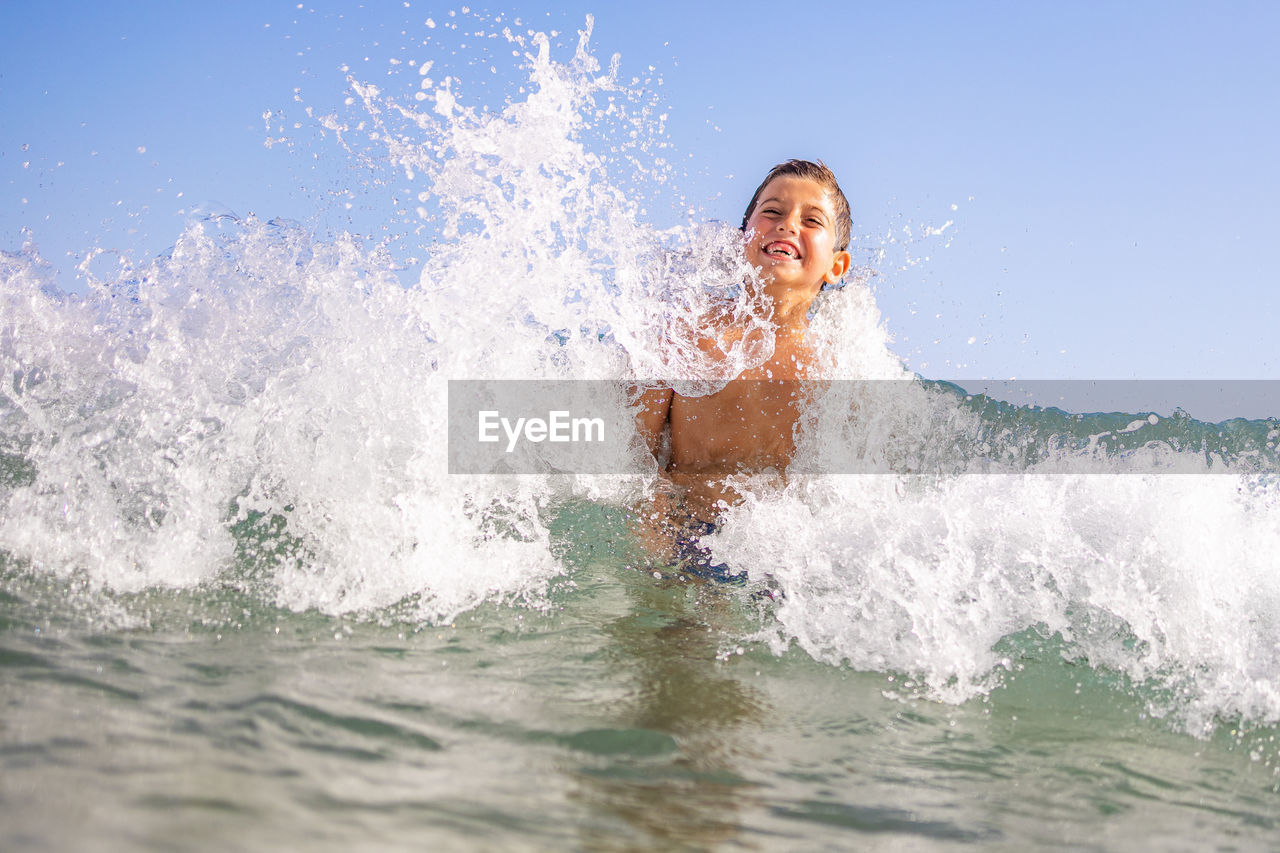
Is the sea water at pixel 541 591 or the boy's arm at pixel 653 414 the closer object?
the sea water at pixel 541 591

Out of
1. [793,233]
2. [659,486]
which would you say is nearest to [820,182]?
[793,233]

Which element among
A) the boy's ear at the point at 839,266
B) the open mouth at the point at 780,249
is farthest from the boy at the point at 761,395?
the boy's ear at the point at 839,266

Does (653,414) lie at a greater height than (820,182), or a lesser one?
lesser

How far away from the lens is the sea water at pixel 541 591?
55.6 inches

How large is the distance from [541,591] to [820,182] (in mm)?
2526

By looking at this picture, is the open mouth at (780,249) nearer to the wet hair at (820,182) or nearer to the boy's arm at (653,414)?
the wet hair at (820,182)

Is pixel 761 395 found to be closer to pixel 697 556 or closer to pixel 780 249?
pixel 780 249

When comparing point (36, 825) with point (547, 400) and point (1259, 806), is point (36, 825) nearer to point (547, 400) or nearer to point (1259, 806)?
point (1259, 806)

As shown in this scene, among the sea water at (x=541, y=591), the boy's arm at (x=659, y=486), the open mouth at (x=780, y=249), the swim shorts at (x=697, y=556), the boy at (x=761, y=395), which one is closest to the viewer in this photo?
the sea water at (x=541, y=591)

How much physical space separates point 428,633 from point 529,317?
1806 millimetres

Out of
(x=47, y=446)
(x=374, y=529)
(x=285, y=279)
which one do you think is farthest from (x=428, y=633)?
(x=285, y=279)

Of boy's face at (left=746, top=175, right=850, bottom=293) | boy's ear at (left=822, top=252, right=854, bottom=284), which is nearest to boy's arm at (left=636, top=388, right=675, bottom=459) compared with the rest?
boy's face at (left=746, top=175, right=850, bottom=293)

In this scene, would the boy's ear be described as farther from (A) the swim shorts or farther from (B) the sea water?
(A) the swim shorts

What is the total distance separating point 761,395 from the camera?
3900mm
